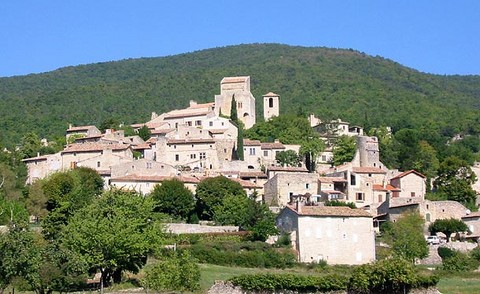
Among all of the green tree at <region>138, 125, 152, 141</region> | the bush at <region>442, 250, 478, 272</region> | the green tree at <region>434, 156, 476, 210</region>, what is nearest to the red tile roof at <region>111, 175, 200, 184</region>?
the green tree at <region>138, 125, 152, 141</region>

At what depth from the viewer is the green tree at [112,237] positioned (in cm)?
4931

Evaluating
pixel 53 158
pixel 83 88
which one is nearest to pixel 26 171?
pixel 53 158

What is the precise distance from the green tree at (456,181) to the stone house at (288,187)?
1124 centimetres

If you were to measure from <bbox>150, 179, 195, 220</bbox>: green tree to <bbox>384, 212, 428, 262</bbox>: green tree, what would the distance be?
1400cm

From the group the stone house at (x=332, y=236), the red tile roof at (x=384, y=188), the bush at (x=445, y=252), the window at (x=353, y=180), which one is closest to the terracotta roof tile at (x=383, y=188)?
the red tile roof at (x=384, y=188)

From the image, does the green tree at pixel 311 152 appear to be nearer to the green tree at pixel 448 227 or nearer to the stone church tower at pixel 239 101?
the stone church tower at pixel 239 101

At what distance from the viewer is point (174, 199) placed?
224 ft

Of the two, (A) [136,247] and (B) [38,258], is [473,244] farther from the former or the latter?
(B) [38,258]

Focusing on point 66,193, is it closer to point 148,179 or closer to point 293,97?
point 148,179

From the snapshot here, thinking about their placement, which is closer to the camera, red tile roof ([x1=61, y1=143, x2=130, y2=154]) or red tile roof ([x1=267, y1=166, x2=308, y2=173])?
red tile roof ([x1=267, y1=166, x2=308, y2=173])

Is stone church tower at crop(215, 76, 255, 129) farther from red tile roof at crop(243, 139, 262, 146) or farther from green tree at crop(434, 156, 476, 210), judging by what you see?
green tree at crop(434, 156, 476, 210)

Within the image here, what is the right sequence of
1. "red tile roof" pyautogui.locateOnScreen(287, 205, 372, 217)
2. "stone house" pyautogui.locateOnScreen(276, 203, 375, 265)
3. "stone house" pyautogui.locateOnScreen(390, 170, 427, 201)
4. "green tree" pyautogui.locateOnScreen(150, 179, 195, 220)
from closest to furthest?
"stone house" pyautogui.locateOnScreen(276, 203, 375, 265) < "red tile roof" pyautogui.locateOnScreen(287, 205, 372, 217) < "green tree" pyautogui.locateOnScreen(150, 179, 195, 220) < "stone house" pyautogui.locateOnScreen(390, 170, 427, 201)

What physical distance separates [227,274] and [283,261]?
576 centimetres

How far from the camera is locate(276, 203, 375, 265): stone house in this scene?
197 ft
